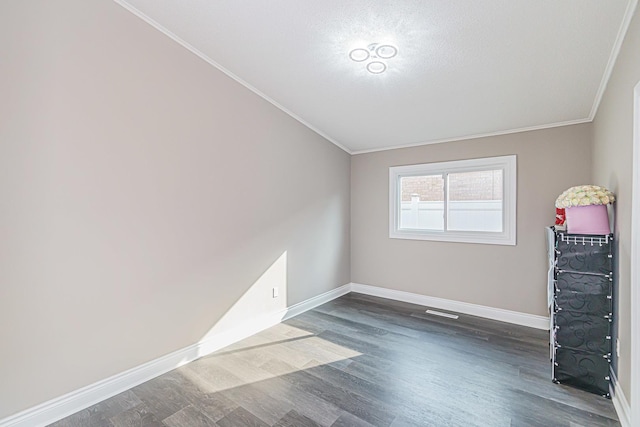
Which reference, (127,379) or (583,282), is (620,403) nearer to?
(583,282)

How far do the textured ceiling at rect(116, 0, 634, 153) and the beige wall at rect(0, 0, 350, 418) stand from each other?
1.19 ft

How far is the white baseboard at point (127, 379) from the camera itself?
6.06 feet

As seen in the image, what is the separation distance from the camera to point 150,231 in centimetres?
240

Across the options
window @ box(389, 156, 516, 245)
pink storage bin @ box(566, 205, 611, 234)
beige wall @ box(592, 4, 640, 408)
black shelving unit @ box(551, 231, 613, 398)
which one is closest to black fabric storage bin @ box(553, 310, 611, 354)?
black shelving unit @ box(551, 231, 613, 398)

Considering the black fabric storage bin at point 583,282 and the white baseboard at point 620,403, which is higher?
the black fabric storage bin at point 583,282

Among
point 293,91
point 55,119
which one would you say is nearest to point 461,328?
point 293,91

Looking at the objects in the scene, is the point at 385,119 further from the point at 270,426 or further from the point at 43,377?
the point at 43,377

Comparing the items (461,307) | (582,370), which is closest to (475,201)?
(461,307)

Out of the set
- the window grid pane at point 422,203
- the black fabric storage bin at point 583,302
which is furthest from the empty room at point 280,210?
the window grid pane at point 422,203

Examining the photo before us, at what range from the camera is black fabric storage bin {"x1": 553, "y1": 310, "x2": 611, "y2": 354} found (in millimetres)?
2096

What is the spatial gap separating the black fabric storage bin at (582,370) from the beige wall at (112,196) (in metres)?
2.67

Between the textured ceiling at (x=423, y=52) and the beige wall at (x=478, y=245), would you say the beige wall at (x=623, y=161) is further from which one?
the beige wall at (x=478, y=245)

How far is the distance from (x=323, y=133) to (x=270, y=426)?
3.38m

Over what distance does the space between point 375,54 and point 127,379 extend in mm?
3143
